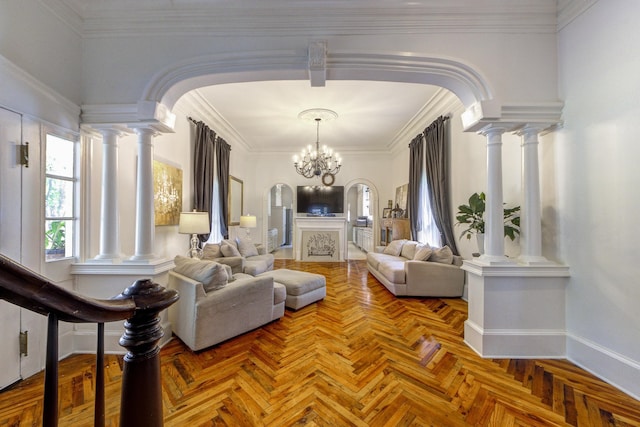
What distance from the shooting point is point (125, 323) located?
707mm

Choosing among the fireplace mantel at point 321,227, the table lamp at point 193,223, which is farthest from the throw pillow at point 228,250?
the fireplace mantel at point 321,227

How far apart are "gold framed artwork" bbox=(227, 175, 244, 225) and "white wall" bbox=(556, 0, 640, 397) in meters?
5.22

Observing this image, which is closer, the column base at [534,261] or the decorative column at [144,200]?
the column base at [534,261]

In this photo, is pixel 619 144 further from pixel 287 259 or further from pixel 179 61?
pixel 287 259

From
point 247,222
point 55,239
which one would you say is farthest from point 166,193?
point 247,222

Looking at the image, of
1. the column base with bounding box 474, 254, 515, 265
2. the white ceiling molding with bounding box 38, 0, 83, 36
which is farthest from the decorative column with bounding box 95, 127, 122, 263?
the column base with bounding box 474, 254, 515, 265

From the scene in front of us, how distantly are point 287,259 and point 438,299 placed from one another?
432 centimetres

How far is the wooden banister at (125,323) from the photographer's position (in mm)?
563

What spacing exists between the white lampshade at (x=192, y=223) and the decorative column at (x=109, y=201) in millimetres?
1069

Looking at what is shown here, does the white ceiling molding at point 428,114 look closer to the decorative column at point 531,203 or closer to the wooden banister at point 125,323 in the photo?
the decorative column at point 531,203

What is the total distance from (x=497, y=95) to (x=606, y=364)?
232 centimetres

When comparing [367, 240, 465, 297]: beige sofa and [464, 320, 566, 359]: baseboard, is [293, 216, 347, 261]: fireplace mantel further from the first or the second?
[464, 320, 566, 359]: baseboard

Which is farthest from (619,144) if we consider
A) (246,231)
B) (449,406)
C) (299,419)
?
(246,231)

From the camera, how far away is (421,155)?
5004 mm
